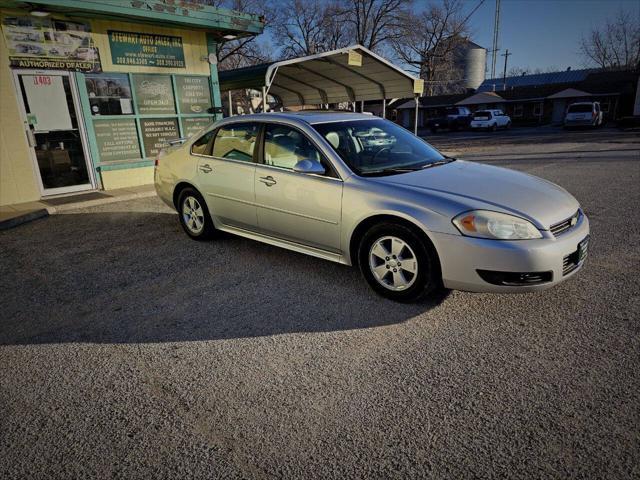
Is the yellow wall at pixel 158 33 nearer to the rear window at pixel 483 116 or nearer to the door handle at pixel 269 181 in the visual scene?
the door handle at pixel 269 181

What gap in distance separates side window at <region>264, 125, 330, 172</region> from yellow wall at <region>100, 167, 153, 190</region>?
5.92 metres

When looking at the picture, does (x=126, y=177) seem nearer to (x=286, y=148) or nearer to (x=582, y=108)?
(x=286, y=148)

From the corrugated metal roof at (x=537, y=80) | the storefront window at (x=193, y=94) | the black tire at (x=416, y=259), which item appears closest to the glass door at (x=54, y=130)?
the storefront window at (x=193, y=94)

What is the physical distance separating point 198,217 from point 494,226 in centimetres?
357

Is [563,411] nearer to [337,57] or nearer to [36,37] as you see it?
[36,37]

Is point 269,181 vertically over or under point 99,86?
under

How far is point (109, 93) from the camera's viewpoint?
28.9 ft

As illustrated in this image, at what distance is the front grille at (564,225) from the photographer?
10.5ft

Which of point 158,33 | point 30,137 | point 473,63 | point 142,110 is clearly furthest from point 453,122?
point 473,63

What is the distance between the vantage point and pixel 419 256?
339cm

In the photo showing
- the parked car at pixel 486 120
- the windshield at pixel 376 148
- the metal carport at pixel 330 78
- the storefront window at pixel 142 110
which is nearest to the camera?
the windshield at pixel 376 148

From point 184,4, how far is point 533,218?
846 cm

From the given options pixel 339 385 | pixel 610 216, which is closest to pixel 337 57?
pixel 610 216

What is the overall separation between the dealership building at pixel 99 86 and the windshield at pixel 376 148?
6030 mm
